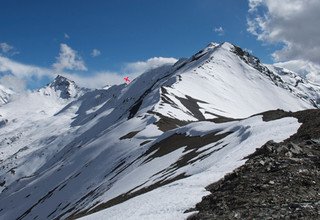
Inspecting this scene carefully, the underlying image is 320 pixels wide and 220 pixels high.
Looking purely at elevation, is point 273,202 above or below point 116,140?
below

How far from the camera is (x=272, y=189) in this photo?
2264cm

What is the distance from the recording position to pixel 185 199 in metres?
26.8

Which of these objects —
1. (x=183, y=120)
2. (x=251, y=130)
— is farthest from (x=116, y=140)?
(x=251, y=130)

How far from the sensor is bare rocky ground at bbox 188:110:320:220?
1980 cm

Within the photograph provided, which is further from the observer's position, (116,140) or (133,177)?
(116,140)

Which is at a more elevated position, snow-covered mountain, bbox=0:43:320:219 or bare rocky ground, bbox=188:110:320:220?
snow-covered mountain, bbox=0:43:320:219

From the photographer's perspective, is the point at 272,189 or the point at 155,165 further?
the point at 155,165

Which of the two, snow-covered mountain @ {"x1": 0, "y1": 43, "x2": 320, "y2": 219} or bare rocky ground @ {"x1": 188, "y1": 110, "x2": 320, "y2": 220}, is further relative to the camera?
snow-covered mountain @ {"x1": 0, "y1": 43, "x2": 320, "y2": 219}

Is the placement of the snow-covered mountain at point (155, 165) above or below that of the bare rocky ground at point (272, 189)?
above

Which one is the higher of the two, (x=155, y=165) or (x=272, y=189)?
(x=155, y=165)

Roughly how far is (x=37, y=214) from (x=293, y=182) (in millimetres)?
92033

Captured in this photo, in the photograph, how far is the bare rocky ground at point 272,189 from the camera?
779 inches

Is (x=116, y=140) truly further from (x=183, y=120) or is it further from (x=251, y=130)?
(x=251, y=130)

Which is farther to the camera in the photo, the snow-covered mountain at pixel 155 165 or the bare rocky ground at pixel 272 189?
the snow-covered mountain at pixel 155 165
